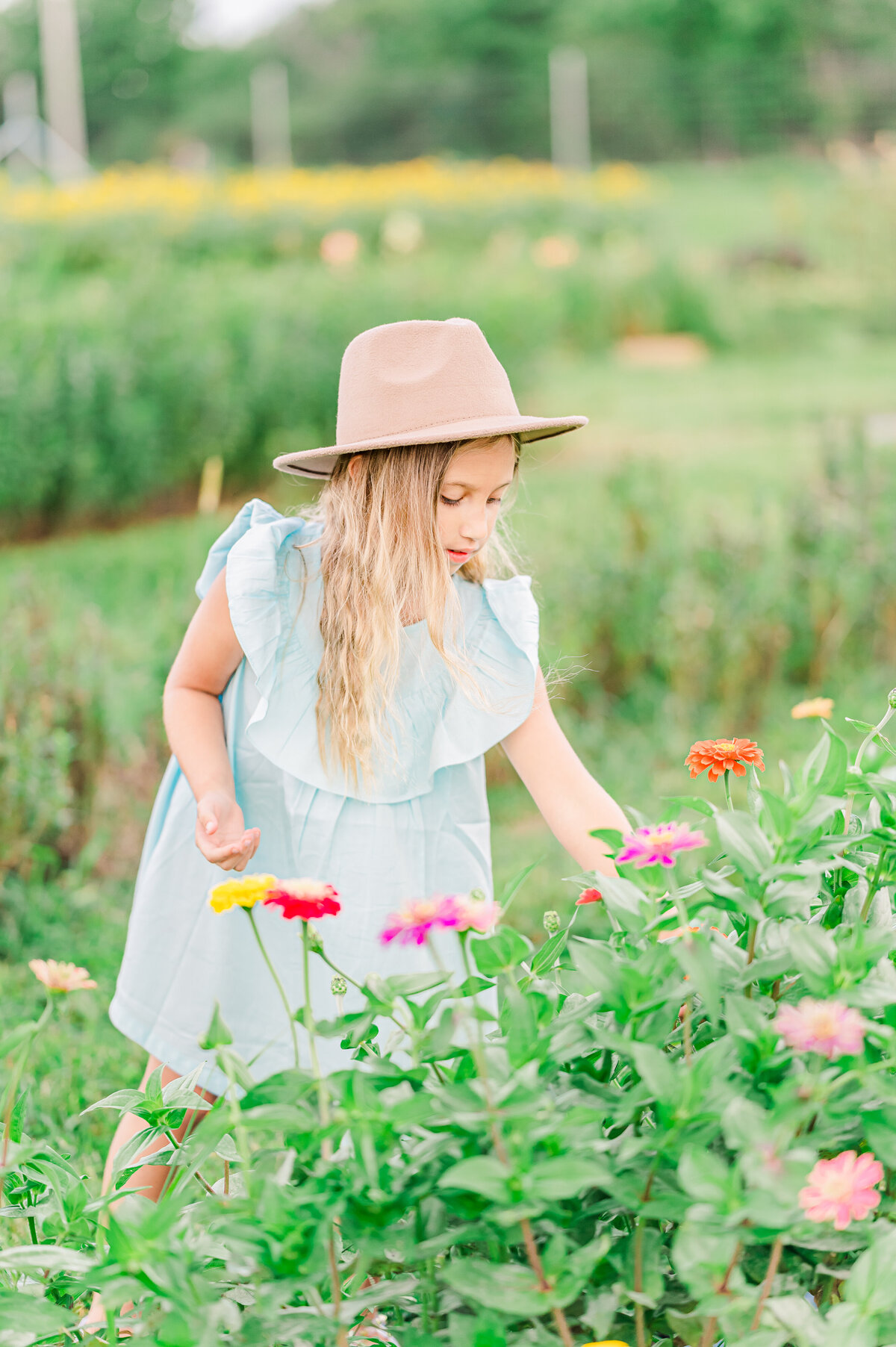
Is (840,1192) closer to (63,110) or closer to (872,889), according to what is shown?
(872,889)

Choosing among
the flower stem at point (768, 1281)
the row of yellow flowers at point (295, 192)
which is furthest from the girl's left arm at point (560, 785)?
the row of yellow flowers at point (295, 192)

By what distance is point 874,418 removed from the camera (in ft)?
22.4

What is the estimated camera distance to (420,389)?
1.55m

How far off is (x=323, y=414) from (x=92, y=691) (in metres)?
3.13

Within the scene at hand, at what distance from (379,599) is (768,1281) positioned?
0.93 metres

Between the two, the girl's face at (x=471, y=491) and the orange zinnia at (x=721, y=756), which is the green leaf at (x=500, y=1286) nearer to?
the orange zinnia at (x=721, y=756)

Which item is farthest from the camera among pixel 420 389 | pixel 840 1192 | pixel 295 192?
pixel 295 192

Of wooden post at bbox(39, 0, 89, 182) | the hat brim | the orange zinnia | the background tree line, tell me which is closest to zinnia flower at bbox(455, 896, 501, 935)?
the orange zinnia

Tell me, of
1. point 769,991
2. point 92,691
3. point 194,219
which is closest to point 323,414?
point 92,691

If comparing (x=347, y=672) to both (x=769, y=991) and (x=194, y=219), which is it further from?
(x=194, y=219)

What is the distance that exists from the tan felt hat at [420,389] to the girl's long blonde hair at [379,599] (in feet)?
0.14

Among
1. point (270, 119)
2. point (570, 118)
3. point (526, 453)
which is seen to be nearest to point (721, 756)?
point (526, 453)

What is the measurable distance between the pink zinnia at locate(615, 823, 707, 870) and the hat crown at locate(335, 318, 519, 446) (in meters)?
0.72

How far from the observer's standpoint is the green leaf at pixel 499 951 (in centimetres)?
92
